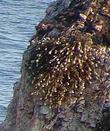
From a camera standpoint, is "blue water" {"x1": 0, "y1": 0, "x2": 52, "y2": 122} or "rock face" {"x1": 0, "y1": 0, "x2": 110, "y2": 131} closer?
"rock face" {"x1": 0, "y1": 0, "x2": 110, "y2": 131}

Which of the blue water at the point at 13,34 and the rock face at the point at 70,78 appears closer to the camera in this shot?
the rock face at the point at 70,78

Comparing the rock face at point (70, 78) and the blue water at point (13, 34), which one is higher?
the rock face at point (70, 78)

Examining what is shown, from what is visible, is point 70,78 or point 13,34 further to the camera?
point 13,34

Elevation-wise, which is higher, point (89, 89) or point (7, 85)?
point (89, 89)

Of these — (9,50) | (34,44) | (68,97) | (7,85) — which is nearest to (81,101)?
(68,97)

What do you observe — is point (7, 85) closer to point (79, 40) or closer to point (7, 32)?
point (7, 32)
